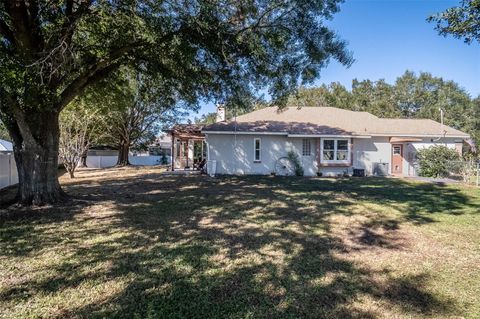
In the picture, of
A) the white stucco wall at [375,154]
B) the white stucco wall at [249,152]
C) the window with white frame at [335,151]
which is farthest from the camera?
the white stucco wall at [375,154]

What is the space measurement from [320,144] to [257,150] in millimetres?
3884

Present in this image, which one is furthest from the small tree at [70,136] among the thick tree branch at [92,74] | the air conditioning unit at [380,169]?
the air conditioning unit at [380,169]

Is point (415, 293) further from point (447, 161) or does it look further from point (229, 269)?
point (447, 161)

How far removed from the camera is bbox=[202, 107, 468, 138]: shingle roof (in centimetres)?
1975

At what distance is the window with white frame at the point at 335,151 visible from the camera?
1986cm

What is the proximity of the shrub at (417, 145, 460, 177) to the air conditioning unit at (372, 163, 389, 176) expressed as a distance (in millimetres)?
2046

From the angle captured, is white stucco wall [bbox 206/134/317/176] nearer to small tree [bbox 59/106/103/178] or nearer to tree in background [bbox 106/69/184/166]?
tree in background [bbox 106/69/184/166]

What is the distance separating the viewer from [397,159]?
21.2m

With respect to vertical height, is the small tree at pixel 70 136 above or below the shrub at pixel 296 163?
above

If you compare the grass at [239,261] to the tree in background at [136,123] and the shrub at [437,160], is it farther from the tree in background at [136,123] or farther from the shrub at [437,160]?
the tree in background at [136,123]

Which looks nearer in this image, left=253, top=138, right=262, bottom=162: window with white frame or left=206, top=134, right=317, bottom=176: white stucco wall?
left=206, top=134, right=317, bottom=176: white stucco wall

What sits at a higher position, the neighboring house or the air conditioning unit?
the neighboring house

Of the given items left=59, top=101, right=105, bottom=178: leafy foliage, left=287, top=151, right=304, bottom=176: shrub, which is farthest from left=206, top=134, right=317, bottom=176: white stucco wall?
left=59, top=101, right=105, bottom=178: leafy foliage

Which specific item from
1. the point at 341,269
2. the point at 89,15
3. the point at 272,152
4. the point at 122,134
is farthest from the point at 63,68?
the point at 122,134
